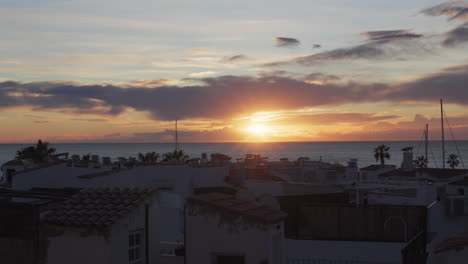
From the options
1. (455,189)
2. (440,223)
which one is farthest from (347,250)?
(455,189)

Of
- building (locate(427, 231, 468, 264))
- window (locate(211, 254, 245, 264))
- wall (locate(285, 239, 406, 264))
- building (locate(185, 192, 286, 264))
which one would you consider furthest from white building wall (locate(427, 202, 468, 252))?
window (locate(211, 254, 245, 264))

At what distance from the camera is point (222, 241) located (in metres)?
13.8

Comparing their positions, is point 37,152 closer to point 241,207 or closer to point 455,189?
point 455,189

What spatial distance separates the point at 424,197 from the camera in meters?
26.3

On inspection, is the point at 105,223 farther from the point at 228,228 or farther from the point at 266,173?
the point at 266,173

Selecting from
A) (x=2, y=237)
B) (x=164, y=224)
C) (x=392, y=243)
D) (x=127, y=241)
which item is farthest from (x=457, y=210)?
(x=2, y=237)

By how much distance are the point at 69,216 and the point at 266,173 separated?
33.8 m

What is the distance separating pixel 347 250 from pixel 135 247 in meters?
8.19

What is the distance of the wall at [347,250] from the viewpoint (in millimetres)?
18828

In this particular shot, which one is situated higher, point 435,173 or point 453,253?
point 453,253

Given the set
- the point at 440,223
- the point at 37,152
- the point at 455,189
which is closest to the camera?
the point at 440,223

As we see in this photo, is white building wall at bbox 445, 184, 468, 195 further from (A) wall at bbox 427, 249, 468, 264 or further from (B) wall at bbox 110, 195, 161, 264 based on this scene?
(B) wall at bbox 110, 195, 161, 264

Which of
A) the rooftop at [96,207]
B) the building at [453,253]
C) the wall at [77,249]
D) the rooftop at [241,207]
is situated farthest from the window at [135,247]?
the building at [453,253]

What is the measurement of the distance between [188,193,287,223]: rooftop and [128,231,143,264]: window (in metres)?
1.90
